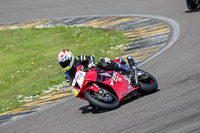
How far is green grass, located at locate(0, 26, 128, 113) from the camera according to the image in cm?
1196

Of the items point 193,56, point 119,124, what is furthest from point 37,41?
point 119,124

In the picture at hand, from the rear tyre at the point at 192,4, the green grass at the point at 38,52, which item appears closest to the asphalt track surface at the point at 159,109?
the rear tyre at the point at 192,4

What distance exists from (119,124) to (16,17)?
1591cm

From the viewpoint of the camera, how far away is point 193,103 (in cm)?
650

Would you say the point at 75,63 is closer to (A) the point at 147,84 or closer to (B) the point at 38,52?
(A) the point at 147,84

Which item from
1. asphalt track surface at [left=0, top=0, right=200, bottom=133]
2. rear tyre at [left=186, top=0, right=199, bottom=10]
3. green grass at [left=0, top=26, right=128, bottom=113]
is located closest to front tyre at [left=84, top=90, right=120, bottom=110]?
asphalt track surface at [left=0, top=0, right=200, bottom=133]

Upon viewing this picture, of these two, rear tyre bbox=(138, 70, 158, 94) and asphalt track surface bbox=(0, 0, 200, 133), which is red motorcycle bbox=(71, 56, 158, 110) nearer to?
rear tyre bbox=(138, 70, 158, 94)

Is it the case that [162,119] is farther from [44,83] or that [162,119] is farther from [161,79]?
[44,83]

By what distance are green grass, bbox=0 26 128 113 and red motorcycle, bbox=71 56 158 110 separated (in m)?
3.57

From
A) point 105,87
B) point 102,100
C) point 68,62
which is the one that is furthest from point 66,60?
point 102,100

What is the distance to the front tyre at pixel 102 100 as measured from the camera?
7.36 m

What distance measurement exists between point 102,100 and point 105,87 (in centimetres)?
49

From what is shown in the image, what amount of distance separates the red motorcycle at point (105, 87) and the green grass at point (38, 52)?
3.57 m

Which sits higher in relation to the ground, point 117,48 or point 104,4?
point 104,4
